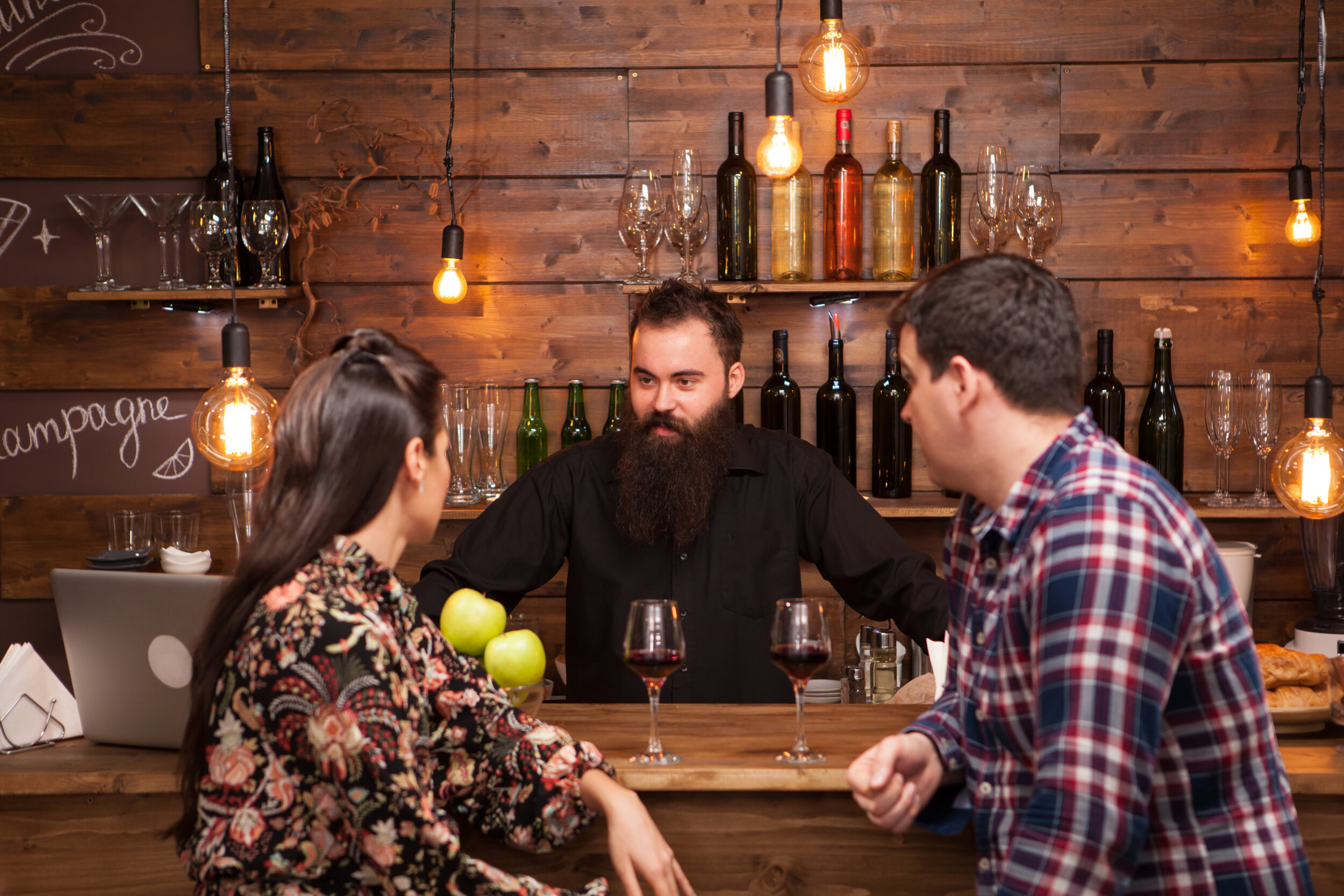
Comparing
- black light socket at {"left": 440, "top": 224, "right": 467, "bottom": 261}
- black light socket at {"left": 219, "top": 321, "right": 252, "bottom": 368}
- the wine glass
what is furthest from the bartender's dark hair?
black light socket at {"left": 440, "top": 224, "right": 467, "bottom": 261}

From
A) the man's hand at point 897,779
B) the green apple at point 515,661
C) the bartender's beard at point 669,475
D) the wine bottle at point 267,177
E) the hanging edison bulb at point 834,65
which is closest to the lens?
the man's hand at point 897,779

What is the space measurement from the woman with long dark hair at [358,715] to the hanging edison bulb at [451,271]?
53.6 inches

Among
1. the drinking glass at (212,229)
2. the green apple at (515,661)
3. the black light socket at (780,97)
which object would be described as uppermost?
the black light socket at (780,97)

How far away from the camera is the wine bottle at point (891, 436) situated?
2.87 metres

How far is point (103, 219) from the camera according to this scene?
2871 mm

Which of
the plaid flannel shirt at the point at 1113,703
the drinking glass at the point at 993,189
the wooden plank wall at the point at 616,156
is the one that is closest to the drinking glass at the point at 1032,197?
the drinking glass at the point at 993,189

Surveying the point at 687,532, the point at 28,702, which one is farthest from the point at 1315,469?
the point at 28,702

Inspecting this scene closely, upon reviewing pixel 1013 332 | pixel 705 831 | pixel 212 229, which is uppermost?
pixel 212 229

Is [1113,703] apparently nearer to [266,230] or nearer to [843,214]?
[843,214]

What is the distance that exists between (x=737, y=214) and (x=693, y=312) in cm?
61

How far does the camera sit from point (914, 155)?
9.57 ft

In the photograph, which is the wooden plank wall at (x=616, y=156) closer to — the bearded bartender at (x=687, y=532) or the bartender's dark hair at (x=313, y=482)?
the bearded bartender at (x=687, y=532)

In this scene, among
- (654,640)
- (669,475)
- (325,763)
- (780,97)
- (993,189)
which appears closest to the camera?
(325,763)

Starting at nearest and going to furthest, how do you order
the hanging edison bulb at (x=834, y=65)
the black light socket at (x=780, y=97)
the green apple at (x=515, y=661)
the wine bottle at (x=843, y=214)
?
the green apple at (x=515, y=661)
the black light socket at (x=780, y=97)
the hanging edison bulb at (x=834, y=65)
the wine bottle at (x=843, y=214)
